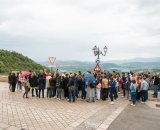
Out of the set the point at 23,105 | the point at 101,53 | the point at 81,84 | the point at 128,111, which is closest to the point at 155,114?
the point at 128,111

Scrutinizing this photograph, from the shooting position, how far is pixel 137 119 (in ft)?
42.0

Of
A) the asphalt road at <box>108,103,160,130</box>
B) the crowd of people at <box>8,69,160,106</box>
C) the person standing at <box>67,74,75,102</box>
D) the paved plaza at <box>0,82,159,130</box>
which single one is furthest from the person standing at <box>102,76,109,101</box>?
the asphalt road at <box>108,103,160,130</box>

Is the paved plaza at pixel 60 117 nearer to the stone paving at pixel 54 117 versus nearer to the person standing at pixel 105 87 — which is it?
the stone paving at pixel 54 117

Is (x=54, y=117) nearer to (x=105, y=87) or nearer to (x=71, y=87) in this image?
(x=71, y=87)

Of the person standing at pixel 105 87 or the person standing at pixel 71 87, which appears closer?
the person standing at pixel 71 87

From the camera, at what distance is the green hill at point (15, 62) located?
4703 centimetres

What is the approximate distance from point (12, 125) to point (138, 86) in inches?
414

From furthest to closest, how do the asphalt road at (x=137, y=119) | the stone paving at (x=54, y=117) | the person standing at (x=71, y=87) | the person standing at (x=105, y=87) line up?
the person standing at (x=105, y=87), the person standing at (x=71, y=87), the asphalt road at (x=137, y=119), the stone paving at (x=54, y=117)

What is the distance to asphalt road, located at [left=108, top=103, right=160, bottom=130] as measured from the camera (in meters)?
11.2

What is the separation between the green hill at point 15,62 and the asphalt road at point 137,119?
1293 inches

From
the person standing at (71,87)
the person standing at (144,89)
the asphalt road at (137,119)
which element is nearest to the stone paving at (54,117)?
the asphalt road at (137,119)

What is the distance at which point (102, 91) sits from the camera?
60.7 feet

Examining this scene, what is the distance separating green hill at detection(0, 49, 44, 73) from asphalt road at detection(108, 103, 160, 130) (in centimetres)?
3283

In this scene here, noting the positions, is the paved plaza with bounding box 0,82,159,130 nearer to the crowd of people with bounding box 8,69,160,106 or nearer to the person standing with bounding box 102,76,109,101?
the crowd of people with bounding box 8,69,160,106
